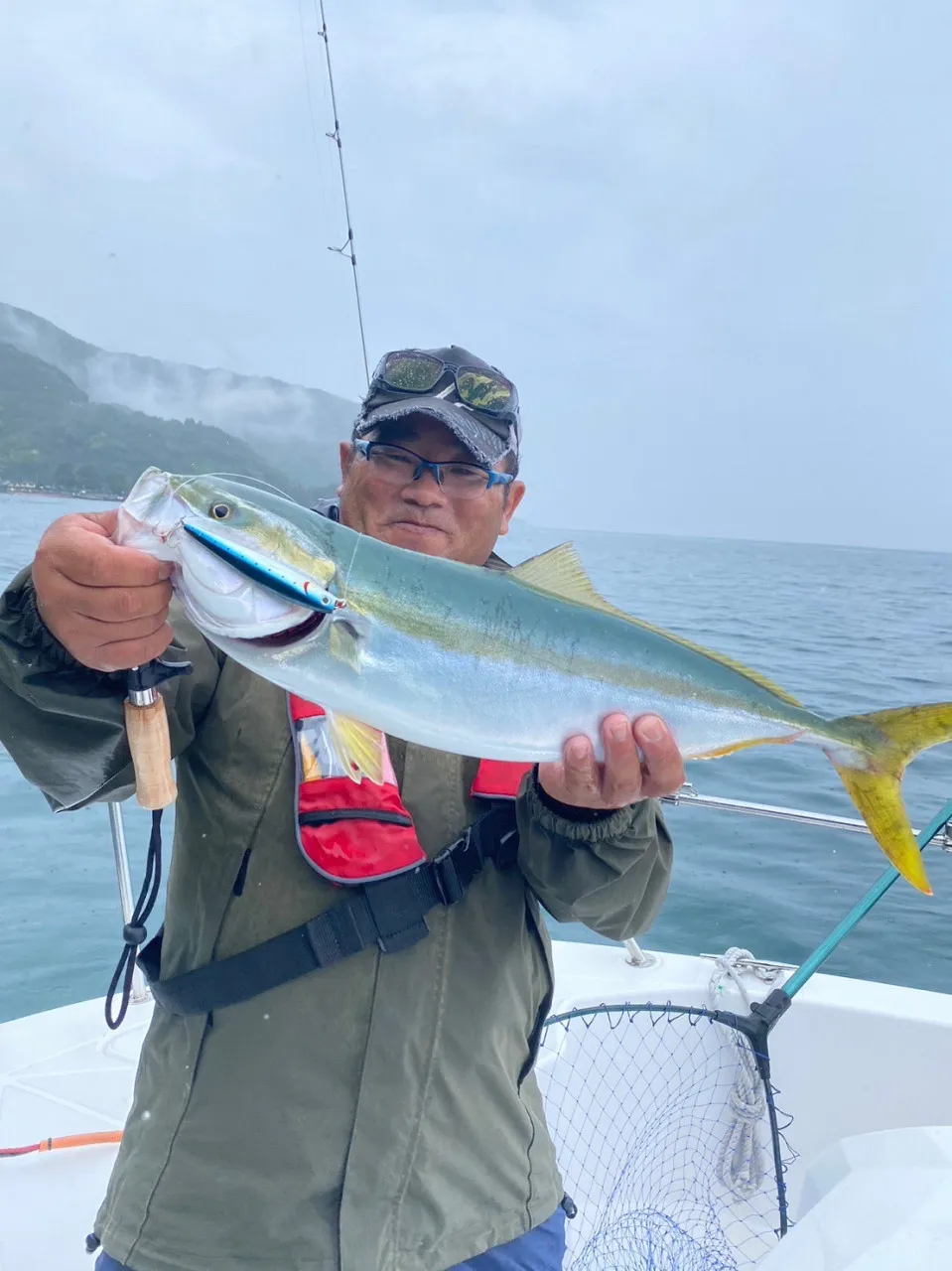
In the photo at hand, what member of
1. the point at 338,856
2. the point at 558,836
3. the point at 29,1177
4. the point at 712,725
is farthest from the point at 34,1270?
the point at 712,725

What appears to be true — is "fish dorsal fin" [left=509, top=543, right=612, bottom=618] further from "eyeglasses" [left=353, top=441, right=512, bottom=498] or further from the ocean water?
the ocean water

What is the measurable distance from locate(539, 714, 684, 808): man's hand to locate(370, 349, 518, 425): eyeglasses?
1.36 m

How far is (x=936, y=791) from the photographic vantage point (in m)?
10.1

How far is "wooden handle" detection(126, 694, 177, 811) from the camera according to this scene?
1868 mm

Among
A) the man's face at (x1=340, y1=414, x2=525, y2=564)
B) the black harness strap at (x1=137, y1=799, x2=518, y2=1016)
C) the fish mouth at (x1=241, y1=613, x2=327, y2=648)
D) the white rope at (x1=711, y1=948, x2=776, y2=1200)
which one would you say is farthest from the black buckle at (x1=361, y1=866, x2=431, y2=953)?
the white rope at (x1=711, y1=948, x2=776, y2=1200)

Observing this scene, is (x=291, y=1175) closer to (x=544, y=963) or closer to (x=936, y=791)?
(x=544, y=963)

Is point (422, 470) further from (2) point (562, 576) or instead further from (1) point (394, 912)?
(1) point (394, 912)

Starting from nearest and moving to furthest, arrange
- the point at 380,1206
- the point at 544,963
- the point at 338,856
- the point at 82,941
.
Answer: the point at 380,1206 < the point at 338,856 < the point at 544,963 < the point at 82,941

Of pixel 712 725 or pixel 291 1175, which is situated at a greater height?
pixel 712 725

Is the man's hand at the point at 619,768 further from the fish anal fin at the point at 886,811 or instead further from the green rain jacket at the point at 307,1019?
the fish anal fin at the point at 886,811

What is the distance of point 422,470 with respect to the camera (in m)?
2.82

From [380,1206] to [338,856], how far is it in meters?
0.81

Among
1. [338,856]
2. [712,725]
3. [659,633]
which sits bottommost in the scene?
[338,856]

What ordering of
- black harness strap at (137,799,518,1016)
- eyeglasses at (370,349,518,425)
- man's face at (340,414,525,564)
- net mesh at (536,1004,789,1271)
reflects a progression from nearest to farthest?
black harness strap at (137,799,518,1016)
man's face at (340,414,525,564)
eyeglasses at (370,349,518,425)
net mesh at (536,1004,789,1271)
